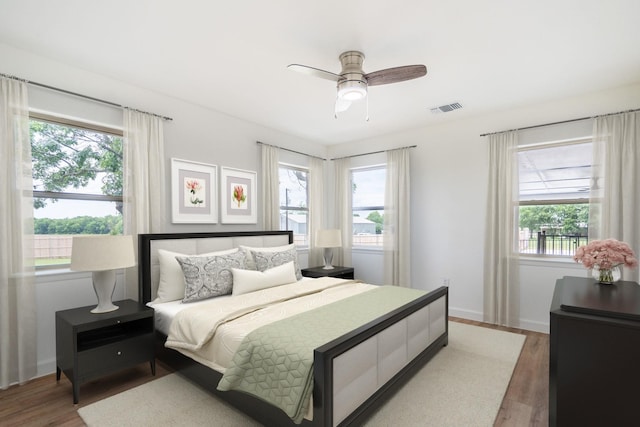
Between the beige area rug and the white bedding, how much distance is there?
12.5 inches

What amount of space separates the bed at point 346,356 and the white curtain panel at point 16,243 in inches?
32.9

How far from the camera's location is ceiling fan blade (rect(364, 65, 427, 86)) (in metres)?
2.32

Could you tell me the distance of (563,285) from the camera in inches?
95.3

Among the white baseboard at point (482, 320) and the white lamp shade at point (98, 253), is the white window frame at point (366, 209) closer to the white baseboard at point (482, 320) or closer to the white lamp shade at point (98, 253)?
the white baseboard at point (482, 320)

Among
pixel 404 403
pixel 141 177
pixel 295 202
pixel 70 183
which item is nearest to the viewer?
pixel 404 403

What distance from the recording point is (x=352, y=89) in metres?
2.49

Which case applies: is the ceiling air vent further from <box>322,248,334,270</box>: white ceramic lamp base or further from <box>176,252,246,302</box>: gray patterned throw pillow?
<box>176,252,246,302</box>: gray patterned throw pillow

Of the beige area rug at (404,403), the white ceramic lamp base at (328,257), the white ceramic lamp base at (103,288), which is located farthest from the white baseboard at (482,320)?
the white ceramic lamp base at (103,288)

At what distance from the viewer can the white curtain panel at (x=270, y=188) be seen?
179 inches

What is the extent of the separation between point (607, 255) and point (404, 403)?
1.80 metres

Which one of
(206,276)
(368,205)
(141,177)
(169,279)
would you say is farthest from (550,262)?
(141,177)

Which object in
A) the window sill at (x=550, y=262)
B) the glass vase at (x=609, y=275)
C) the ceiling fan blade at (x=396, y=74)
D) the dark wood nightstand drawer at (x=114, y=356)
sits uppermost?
the ceiling fan blade at (x=396, y=74)

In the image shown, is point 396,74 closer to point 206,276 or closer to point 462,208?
point 206,276

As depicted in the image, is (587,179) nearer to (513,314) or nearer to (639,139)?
(639,139)
